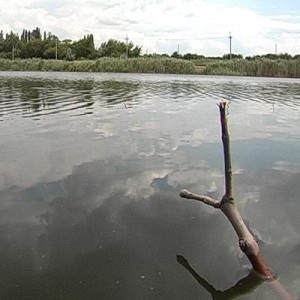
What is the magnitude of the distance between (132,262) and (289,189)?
3.32 m

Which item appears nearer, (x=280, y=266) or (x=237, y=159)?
(x=280, y=266)

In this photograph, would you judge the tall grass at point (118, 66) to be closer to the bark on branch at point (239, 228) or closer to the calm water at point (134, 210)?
the calm water at point (134, 210)

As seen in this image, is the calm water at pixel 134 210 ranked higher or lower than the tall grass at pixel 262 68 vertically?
lower

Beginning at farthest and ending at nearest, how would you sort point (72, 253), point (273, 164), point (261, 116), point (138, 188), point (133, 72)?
1. point (133, 72)
2. point (261, 116)
3. point (273, 164)
4. point (138, 188)
5. point (72, 253)

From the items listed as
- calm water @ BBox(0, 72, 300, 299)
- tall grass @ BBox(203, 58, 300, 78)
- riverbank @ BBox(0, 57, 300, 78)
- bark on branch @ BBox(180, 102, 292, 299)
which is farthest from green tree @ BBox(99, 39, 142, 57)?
bark on branch @ BBox(180, 102, 292, 299)

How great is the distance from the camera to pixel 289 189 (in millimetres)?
7281

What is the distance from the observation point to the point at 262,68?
51438 millimetres

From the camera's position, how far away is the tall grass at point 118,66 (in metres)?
57.8

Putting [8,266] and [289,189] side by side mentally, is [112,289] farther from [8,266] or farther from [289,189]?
[289,189]

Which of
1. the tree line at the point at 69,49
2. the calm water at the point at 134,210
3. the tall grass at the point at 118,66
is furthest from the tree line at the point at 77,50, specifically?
the calm water at the point at 134,210

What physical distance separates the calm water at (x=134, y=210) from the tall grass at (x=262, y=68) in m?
40.2

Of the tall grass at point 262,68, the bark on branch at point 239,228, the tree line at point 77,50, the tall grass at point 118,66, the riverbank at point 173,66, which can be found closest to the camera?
the bark on branch at point 239,228

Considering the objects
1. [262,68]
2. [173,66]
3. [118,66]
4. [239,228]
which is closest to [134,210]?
[239,228]

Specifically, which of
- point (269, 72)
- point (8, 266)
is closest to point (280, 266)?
point (8, 266)
